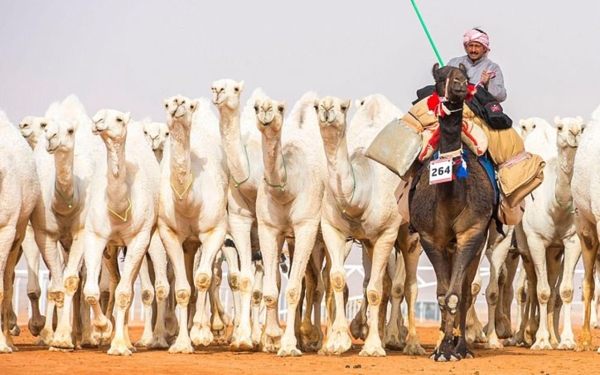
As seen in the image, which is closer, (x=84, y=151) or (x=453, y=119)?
(x=453, y=119)

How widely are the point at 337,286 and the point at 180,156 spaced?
2157mm

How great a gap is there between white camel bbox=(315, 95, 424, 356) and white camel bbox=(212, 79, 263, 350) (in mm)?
947

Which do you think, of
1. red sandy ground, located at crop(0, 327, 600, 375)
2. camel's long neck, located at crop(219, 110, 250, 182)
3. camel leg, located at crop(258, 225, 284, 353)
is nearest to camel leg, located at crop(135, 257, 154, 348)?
red sandy ground, located at crop(0, 327, 600, 375)

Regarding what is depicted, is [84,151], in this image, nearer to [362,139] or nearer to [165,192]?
[165,192]

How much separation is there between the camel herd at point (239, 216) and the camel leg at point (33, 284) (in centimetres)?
3

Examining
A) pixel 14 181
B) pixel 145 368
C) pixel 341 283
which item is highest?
pixel 14 181

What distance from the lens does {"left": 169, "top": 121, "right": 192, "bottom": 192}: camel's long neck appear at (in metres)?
15.7

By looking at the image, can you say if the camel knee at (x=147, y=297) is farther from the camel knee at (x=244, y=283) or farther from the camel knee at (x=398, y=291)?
the camel knee at (x=398, y=291)

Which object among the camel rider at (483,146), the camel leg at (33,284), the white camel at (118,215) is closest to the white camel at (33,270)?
the camel leg at (33,284)

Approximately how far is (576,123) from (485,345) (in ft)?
9.48

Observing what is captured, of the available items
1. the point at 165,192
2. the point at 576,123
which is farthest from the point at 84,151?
the point at 576,123

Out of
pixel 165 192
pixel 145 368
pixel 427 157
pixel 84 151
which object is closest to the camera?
pixel 145 368

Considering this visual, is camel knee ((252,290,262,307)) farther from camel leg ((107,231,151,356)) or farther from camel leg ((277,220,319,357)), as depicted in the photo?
camel leg ((107,231,151,356))

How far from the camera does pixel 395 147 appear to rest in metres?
14.9
